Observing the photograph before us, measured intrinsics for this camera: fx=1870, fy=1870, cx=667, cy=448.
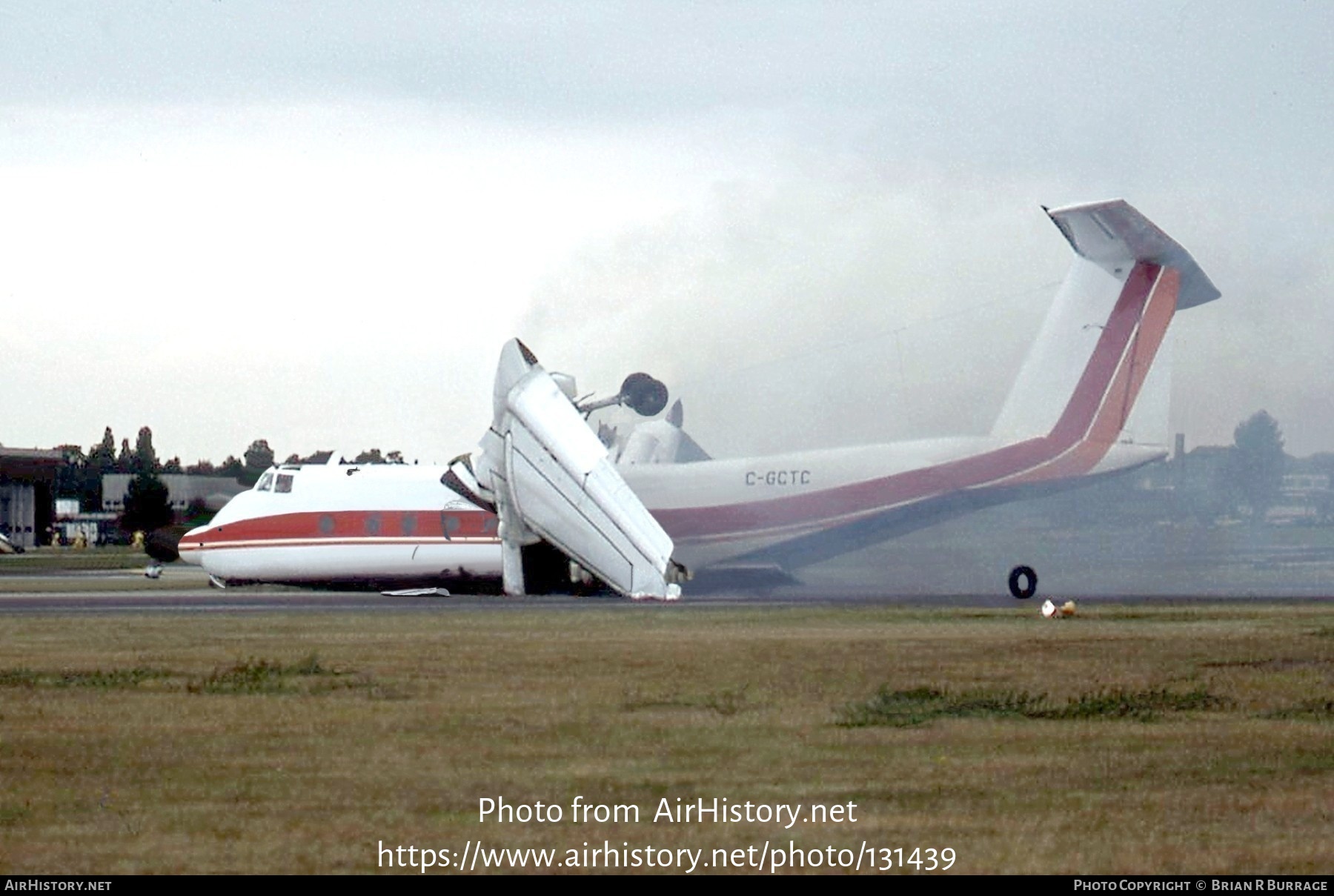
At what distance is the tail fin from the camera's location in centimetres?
4484

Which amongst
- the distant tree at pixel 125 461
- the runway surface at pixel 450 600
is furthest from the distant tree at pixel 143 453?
the runway surface at pixel 450 600

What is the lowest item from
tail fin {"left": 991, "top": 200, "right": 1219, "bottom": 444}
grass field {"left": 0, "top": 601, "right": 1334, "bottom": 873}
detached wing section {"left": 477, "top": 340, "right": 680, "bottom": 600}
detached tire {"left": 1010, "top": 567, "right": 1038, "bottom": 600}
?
grass field {"left": 0, "top": 601, "right": 1334, "bottom": 873}

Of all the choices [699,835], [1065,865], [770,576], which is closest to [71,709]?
[699,835]

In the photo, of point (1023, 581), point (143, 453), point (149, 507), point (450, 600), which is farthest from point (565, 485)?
point (143, 453)

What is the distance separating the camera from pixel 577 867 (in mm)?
10961

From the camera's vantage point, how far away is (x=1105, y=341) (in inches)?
1797

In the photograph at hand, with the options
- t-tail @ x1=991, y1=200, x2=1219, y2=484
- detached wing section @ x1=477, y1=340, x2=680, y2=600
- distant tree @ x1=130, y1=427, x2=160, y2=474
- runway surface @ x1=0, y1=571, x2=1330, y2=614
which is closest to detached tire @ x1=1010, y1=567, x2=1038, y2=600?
runway surface @ x1=0, y1=571, x2=1330, y2=614

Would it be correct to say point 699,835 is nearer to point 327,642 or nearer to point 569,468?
point 327,642

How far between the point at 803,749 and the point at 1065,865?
17.1ft

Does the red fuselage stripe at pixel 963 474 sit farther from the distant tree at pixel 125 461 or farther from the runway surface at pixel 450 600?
the distant tree at pixel 125 461

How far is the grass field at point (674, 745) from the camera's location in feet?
39.1

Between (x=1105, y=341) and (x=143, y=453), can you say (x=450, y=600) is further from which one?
(x=143, y=453)

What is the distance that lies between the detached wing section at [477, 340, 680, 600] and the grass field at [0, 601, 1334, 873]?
430 inches

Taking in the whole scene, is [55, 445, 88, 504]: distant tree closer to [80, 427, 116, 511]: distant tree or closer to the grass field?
[80, 427, 116, 511]: distant tree
